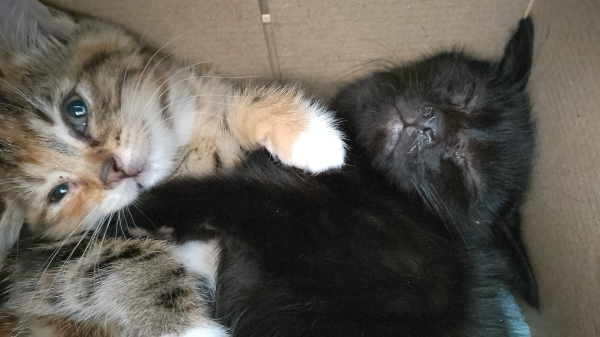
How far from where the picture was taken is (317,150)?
1067mm

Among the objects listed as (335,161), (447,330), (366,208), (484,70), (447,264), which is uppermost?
(484,70)

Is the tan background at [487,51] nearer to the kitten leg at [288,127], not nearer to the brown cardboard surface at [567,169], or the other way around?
the brown cardboard surface at [567,169]

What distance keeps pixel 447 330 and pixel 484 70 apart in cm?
60

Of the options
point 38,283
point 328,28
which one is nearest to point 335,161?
point 328,28

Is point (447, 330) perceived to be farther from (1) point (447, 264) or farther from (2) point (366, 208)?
(2) point (366, 208)

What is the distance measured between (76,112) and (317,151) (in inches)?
21.0

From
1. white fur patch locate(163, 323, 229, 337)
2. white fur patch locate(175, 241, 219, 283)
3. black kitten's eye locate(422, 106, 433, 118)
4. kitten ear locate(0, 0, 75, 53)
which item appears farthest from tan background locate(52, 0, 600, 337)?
white fur patch locate(163, 323, 229, 337)

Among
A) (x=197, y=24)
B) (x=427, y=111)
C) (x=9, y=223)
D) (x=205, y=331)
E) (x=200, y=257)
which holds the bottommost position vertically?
(x=205, y=331)

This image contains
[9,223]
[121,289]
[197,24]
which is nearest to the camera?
[121,289]

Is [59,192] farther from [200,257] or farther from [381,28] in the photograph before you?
[381,28]


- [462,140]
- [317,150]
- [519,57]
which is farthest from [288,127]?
[519,57]

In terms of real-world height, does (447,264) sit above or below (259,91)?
below

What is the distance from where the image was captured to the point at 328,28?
1280 mm

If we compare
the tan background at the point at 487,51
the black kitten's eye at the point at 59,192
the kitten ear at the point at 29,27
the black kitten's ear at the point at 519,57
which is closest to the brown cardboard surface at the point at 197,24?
the tan background at the point at 487,51
